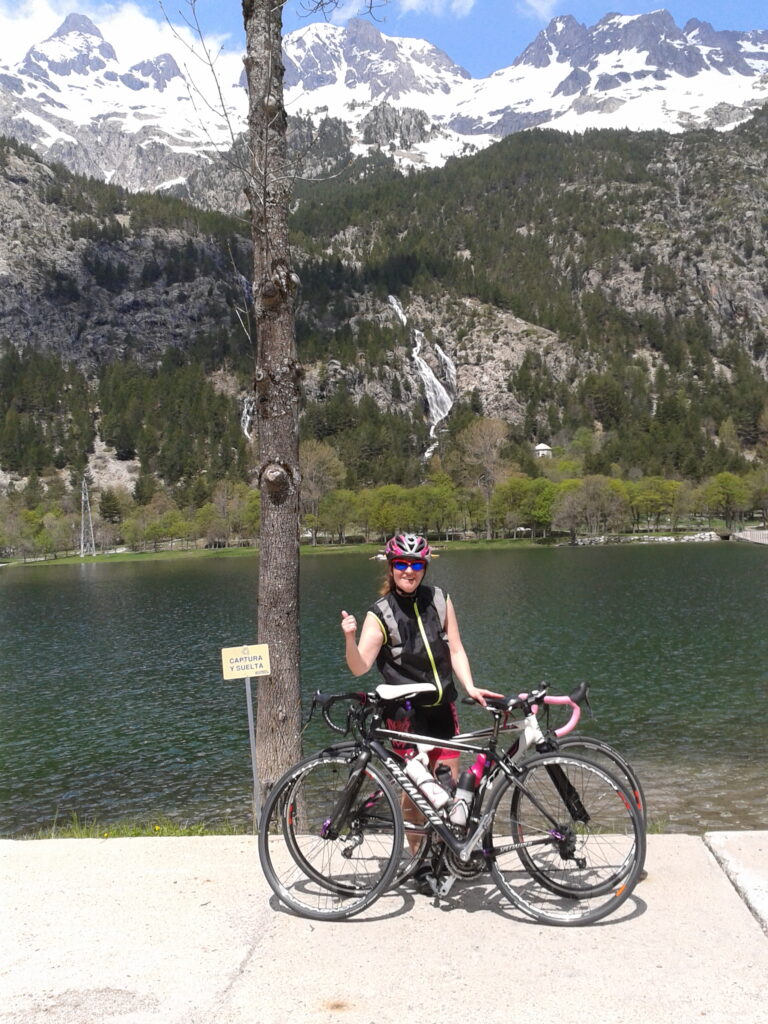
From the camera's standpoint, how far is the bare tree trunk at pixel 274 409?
829 cm

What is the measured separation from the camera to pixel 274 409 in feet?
27.2

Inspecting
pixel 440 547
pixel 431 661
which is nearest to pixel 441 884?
pixel 431 661

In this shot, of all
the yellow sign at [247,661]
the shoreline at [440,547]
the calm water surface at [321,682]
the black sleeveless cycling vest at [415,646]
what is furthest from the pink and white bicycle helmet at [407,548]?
the shoreline at [440,547]

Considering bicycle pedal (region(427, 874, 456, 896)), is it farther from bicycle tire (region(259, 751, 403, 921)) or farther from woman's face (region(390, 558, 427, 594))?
woman's face (region(390, 558, 427, 594))

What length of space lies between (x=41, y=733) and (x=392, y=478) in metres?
168

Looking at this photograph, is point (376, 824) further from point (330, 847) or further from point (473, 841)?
point (473, 841)

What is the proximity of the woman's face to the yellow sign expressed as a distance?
2352mm

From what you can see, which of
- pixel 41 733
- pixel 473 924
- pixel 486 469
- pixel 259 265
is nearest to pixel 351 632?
pixel 473 924

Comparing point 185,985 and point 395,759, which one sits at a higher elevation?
point 395,759

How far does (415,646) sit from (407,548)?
2.46ft

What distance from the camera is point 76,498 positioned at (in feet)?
604

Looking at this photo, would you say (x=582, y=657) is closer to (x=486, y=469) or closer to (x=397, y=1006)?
(x=397, y=1006)

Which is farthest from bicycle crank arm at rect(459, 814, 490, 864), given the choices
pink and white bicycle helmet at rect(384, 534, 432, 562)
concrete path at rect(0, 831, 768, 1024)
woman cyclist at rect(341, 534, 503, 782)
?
pink and white bicycle helmet at rect(384, 534, 432, 562)

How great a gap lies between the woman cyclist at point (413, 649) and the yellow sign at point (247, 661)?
2019 mm
